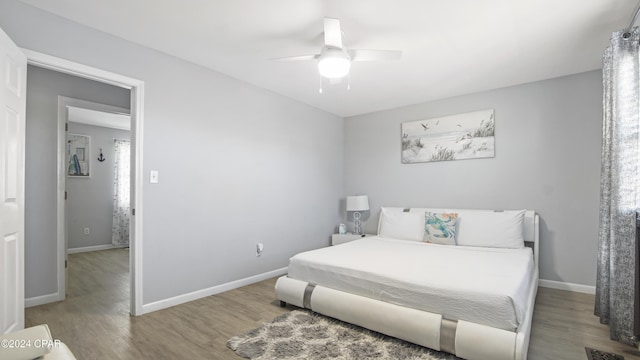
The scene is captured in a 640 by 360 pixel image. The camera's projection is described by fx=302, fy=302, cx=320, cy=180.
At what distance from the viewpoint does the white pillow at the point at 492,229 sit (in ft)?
11.1

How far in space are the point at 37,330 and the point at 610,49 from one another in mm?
3955

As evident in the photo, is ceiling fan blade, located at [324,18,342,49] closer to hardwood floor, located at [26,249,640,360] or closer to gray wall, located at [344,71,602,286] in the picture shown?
hardwood floor, located at [26,249,640,360]

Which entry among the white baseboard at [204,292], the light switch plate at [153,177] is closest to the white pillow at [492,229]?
the white baseboard at [204,292]

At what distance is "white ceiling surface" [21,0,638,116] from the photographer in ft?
7.16

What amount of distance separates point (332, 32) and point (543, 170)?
3.07m

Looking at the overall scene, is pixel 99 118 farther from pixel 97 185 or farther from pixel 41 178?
pixel 41 178

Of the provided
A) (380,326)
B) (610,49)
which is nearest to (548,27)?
(610,49)

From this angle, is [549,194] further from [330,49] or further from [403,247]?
[330,49]

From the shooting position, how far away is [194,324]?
2578mm

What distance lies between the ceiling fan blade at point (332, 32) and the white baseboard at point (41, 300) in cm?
369

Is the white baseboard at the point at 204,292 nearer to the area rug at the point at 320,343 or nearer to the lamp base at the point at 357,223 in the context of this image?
the area rug at the point at 320,343

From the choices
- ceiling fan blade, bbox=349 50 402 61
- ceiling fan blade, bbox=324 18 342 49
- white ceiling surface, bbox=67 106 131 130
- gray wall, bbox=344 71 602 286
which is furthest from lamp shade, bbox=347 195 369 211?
white ceiling surface, bbox=67 106 131 130

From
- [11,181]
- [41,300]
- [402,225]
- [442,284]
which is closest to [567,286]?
[402,225]

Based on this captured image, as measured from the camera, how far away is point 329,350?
2.13m
